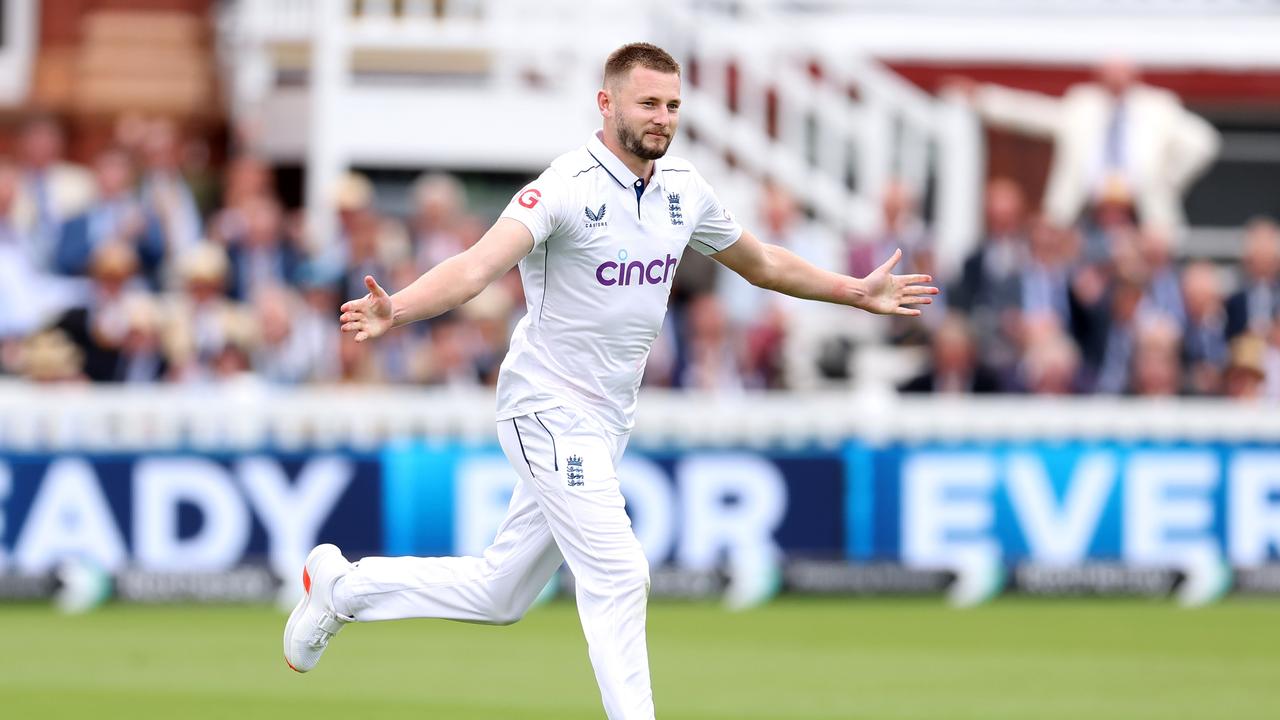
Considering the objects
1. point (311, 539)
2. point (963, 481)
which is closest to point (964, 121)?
point (963, 481)

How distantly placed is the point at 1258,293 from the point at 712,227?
9645mm

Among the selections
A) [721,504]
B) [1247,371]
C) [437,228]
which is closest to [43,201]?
[437,228]

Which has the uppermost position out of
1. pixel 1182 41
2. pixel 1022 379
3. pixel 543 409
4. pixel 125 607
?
pixel 1182 41

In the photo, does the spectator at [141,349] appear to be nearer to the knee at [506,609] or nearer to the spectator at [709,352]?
the spectator at [709,352]

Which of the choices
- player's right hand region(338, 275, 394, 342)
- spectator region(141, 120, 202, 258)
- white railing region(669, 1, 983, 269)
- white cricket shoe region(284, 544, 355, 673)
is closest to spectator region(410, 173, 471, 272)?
spectator region(141, 120, 202, 258)

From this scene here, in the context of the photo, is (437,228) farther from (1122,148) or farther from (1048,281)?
(1122,148)

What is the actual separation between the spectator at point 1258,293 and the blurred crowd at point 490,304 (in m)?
0.02

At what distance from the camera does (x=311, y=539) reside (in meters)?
14.7

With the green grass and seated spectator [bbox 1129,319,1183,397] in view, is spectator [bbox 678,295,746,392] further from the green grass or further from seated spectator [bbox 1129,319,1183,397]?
seated spectator [bbox 1129,319,1183,397]

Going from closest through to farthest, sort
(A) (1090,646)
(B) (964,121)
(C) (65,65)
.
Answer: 1. (A) (1090,646)
2. (B) (964,121)
3. (C) (65,65)

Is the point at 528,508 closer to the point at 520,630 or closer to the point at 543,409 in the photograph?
the point at 543,409

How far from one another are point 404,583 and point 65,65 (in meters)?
14.3

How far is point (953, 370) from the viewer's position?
15.5 metres

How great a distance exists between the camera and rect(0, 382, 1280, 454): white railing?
14.6 metres
